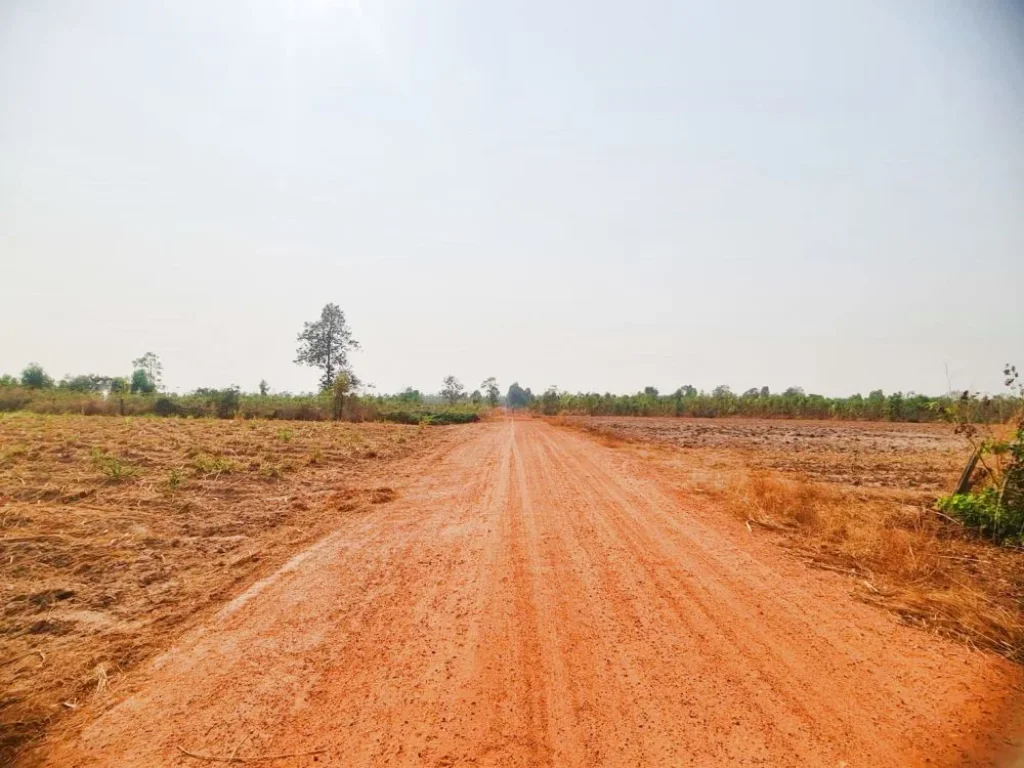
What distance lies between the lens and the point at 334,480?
9.00m

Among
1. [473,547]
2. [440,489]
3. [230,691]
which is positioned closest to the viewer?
[230,691]

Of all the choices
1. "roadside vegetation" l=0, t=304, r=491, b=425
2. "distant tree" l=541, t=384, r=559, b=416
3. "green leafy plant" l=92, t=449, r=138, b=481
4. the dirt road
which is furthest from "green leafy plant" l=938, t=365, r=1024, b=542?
"distant tree" l=541, t=384, r=559, b=416

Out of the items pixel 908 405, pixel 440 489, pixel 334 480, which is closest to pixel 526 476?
pixel 440 489

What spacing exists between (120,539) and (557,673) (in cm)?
510

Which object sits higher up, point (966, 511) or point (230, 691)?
point (966, 511)

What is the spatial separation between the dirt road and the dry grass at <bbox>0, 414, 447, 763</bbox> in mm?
429

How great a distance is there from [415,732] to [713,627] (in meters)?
2.28

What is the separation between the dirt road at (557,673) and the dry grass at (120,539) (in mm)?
429

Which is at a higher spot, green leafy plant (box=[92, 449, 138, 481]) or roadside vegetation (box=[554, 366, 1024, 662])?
green leafy plant (box=[92, 449, 138, 481])

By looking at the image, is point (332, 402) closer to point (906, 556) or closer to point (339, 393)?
point (339, 393)

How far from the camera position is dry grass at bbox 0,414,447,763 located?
2867 mm

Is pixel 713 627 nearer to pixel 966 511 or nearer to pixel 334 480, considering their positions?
pixel 966 511

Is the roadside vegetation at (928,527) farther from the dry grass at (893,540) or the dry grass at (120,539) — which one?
the dry grass at (120,539)

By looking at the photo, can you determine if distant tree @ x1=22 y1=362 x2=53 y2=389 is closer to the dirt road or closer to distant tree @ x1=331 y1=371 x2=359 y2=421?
distant tree @ x1=331 y1=371 x2=359 y2=421
